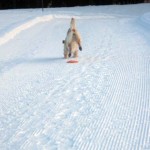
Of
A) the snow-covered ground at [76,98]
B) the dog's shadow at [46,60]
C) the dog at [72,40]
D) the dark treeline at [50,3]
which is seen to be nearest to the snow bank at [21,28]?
the snow-covered ground at [76,98]

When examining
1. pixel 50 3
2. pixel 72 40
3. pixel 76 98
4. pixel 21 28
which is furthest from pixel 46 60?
pixel 50 3

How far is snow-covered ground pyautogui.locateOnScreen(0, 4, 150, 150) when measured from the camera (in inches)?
182

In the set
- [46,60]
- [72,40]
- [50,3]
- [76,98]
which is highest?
[72,40]

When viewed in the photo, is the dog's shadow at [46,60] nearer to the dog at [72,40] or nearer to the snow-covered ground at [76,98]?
the snow-covered ground at [76,98]

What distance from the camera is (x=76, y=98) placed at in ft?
19.8

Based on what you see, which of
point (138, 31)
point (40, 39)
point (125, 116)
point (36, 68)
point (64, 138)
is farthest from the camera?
point (138, 31)

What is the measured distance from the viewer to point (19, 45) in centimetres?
1124

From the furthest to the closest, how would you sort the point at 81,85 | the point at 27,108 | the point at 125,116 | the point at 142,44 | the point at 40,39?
the point at 40,39 → the point at 142,44 → the point at 81,85 → the point at 27,108 → the point at 125,116

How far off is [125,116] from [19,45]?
6503 millimetres

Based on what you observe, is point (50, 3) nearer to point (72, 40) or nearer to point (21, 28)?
point (21, 28)

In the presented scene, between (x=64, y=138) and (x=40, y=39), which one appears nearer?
(x=64, y=138)

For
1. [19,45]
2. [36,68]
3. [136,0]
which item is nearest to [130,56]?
[36,68]

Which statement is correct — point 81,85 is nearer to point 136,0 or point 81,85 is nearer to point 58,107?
point 58,107

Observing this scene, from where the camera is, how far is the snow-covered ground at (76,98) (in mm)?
4613
